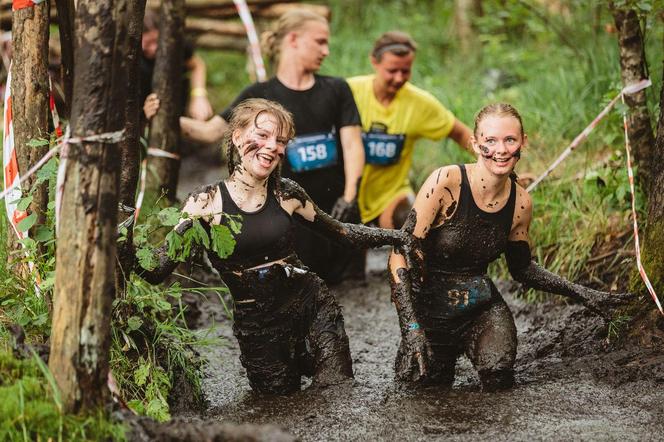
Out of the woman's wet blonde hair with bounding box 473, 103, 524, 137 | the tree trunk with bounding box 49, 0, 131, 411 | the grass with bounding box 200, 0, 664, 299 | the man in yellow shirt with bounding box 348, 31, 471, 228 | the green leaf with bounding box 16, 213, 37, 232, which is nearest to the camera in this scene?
the tree trunk with bounding box 49, 0, 131, 411

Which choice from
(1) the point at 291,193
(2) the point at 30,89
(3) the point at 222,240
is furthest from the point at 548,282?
(2) the point at 30,89

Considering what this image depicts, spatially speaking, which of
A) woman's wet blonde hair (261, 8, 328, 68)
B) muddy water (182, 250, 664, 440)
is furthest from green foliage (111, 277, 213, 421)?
woman's wet blonde hair (261, 8, 328, 68)

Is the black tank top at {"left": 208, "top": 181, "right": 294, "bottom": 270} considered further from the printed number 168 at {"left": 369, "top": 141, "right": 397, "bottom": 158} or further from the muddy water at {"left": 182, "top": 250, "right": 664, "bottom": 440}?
the printed number 168 at {"left": 369, "top": 141, "right": 397, "bottom": 158}

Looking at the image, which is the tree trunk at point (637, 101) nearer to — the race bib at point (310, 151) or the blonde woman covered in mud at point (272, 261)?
the blonde woman covered in mud at point (272, 261)

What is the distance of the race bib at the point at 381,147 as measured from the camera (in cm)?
684

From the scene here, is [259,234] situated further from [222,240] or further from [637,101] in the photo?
[637,101]

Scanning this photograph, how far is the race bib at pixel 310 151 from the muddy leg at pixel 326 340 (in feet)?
6.68

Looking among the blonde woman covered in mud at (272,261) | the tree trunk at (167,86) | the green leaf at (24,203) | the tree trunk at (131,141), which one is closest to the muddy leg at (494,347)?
the blonde woman covered in mud at (272,261)

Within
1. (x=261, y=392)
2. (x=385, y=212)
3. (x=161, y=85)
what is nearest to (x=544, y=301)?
(x=385, y=212)

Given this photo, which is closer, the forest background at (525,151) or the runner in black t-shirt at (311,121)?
the forest background at (525,151)

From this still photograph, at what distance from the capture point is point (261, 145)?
426cm

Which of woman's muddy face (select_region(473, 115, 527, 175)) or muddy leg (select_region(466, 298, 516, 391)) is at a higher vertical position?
woman's muddy face (select_region(473, 115, 527, 175))

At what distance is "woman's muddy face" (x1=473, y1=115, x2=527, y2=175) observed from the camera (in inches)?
167

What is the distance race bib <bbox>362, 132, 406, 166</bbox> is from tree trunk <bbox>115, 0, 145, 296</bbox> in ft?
9.36
